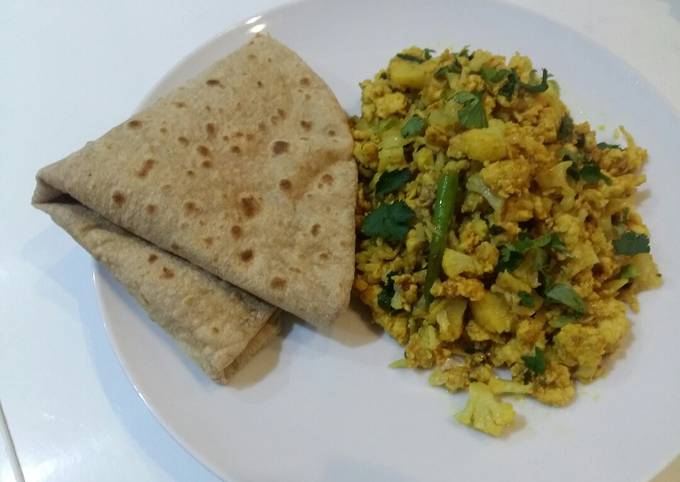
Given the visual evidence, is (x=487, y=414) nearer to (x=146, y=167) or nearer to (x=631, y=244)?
(x=631, y=244)

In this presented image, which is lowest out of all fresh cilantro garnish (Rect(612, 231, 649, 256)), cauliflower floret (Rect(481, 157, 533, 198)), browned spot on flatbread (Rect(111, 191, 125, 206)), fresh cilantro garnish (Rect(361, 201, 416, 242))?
browned spot on flatbread (Rect(111, 191, 125, 206))

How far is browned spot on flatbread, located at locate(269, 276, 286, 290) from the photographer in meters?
1.88

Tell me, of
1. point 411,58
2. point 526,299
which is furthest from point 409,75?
point 526,299

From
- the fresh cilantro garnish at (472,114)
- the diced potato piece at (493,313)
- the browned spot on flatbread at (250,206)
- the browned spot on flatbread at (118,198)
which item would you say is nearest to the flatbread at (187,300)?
the browned spot on flatbread at (118,198)

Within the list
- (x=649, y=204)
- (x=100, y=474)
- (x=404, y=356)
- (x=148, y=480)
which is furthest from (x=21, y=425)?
(x=649, y=204)

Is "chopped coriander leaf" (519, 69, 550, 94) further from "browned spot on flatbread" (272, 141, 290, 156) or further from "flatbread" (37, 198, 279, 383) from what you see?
"flatbread" (37, 198, 279, 383)

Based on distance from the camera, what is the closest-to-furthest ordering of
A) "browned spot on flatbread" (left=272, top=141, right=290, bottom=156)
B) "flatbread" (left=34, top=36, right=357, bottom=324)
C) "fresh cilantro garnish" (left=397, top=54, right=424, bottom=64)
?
"flatbread" (left=34, top=36, right=357, bottom=324) < "browned spot on flatbread" (left=272, top=141, right=290, bottom=156) < "fresh cilantro garnish" (left=397, top=54, right=424, bottom=64)

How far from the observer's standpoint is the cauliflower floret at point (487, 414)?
1.74 meters

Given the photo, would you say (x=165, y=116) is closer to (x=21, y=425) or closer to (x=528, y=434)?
(x=21, y=425)

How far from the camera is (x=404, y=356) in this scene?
1940 millimetres

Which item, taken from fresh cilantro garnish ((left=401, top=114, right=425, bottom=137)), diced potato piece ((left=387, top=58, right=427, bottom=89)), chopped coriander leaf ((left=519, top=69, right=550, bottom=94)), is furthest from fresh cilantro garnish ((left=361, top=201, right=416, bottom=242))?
chopped coriander leaf ((left=519, top=69, right=550, bottom=94))

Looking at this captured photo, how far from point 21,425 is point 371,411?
123 centimetres

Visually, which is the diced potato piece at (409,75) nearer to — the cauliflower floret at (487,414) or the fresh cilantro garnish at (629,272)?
the fresh cilantro garnish at (629,272)

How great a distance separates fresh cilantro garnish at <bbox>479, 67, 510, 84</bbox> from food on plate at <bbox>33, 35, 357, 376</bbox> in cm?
53
